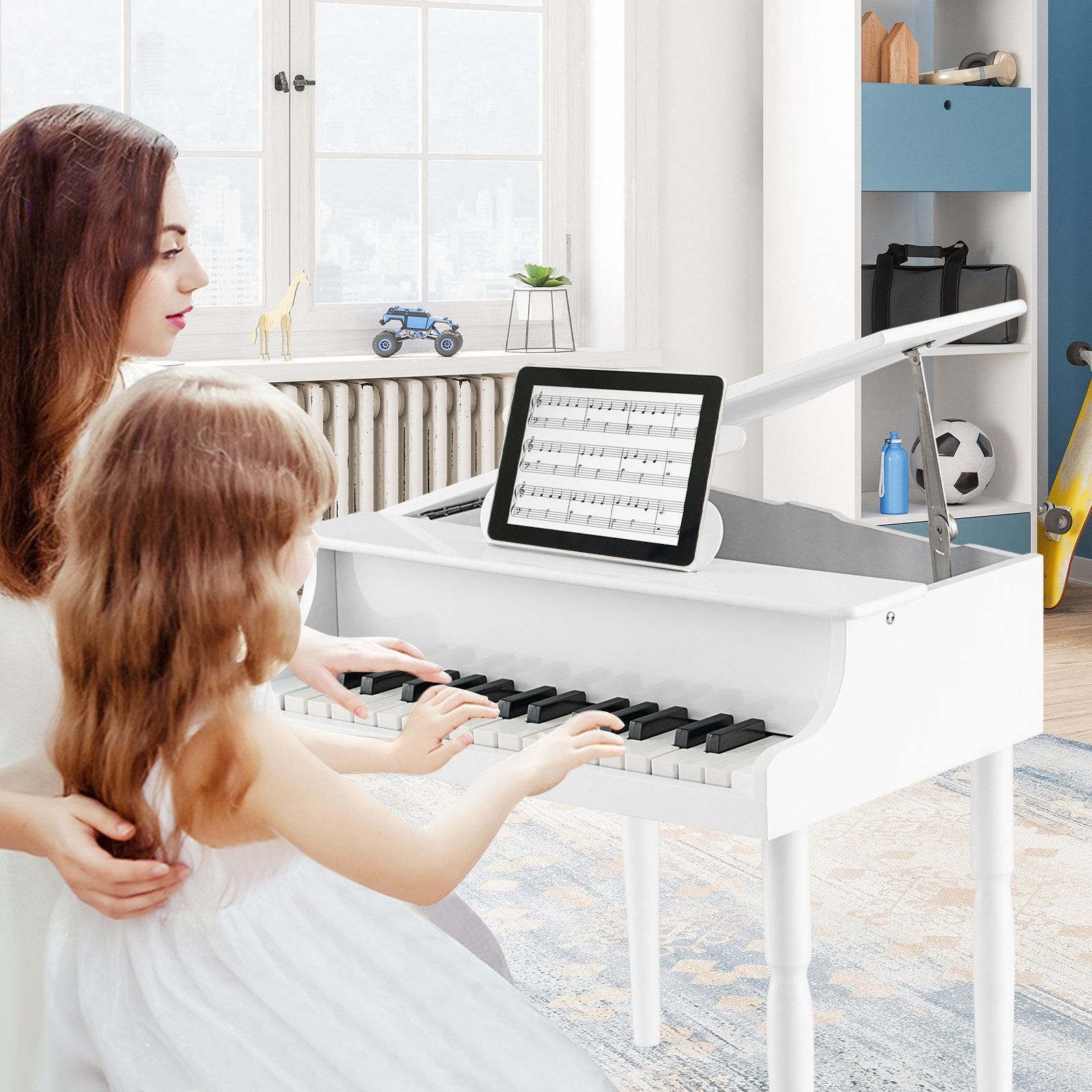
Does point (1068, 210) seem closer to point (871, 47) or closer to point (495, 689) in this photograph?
point (871, 47)

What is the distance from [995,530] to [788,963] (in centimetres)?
342

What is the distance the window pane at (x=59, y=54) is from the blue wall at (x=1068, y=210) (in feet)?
10.5

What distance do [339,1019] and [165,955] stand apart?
146 mm

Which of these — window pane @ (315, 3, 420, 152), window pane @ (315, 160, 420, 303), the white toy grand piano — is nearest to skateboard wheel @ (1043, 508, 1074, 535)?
window pane @ (315, 160, 420, 303)

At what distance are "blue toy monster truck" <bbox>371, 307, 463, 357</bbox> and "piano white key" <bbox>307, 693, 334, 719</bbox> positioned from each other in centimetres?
265

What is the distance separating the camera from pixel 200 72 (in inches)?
167

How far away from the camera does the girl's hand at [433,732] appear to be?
1.35 m

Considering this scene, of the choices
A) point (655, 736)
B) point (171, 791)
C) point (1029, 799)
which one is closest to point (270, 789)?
point (171, 791)

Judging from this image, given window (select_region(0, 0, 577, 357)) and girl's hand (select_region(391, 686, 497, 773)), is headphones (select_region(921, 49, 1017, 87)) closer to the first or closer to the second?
window (select_region(0, 0, 577, 357))

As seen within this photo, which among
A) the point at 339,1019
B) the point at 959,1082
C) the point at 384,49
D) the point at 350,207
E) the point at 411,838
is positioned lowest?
the point at 959,1082

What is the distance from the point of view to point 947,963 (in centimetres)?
257

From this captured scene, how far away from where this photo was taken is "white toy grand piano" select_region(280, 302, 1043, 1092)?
1569mm

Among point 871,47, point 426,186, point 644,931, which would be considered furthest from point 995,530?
point 644,931

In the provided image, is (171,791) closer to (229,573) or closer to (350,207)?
(229,573)
